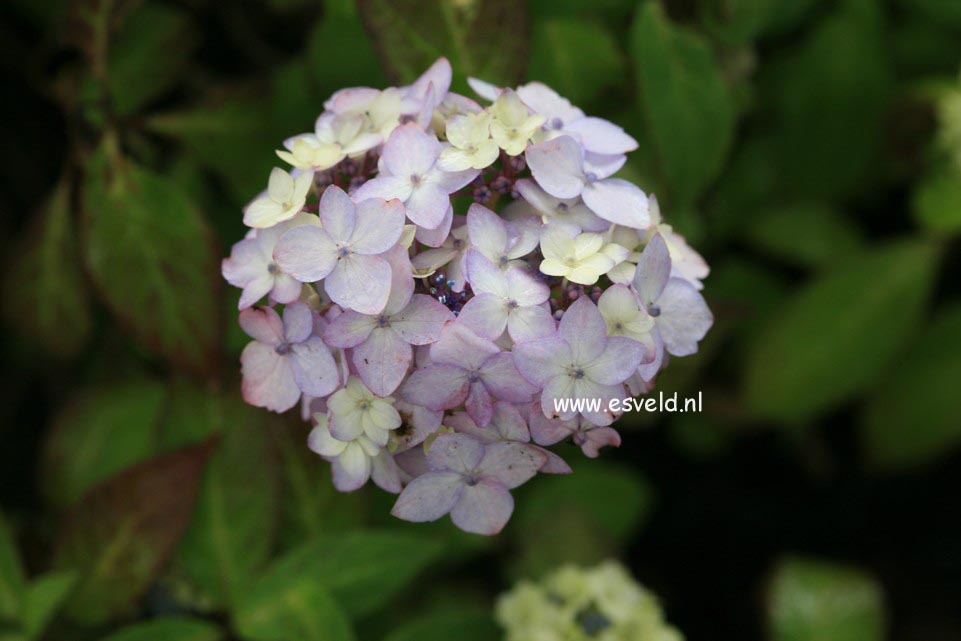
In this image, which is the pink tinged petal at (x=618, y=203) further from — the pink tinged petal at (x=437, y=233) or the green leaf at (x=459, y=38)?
the green leaf at (x=459, y=38)

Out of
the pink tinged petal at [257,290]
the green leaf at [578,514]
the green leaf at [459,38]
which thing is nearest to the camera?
the pink tinged petal at [257,290]

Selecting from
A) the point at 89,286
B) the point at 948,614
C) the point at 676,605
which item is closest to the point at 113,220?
the point at 89,286

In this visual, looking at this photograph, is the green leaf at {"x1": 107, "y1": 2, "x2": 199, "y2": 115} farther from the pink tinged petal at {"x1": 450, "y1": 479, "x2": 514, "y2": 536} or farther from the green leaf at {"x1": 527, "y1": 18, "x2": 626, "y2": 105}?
the pink tinged petal at {"x1": 450, "y1": 479, "x2": 514, "y2": 536}

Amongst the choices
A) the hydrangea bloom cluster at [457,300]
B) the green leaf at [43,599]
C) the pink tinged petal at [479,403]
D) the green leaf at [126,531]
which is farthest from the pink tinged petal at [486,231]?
the green leaf at [43,599]

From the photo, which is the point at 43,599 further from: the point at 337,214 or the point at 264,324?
the point at 337,214

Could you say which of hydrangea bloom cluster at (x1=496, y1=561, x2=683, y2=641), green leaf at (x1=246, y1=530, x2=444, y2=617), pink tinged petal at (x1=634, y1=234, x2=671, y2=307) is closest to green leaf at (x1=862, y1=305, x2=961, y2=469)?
hydrangea bloom cluster at (x1=496, y1=561, x2=683, y2=641)

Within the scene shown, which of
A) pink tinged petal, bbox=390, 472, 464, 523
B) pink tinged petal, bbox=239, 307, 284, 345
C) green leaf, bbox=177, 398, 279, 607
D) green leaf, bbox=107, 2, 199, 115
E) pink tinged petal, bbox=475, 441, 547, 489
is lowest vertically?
green leaf, bbox=177, 398, 279, 607
